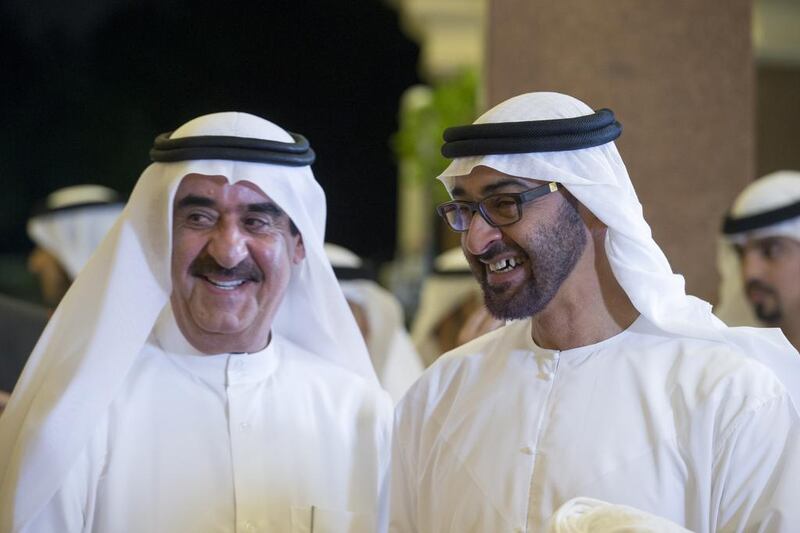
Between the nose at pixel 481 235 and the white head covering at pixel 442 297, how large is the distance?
14.8ft

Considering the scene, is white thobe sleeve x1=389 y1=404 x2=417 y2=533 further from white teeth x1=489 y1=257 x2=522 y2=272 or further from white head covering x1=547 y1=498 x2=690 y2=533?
white head covering x1=547 y1=498 x2=690 y2=533

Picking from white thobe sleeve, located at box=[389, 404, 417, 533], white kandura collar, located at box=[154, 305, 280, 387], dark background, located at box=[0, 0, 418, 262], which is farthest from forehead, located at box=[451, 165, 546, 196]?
dark background, located at box=[0, 0, 418, 262]

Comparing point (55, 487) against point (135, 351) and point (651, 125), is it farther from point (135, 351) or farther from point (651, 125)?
point (651, 125)

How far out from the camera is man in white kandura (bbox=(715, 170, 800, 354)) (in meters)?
5.34

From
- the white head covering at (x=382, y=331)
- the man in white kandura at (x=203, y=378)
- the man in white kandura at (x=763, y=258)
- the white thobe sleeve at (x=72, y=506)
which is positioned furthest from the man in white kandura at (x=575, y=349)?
the white head covering at (x=382, y=331)

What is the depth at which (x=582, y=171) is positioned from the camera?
2.99 meters

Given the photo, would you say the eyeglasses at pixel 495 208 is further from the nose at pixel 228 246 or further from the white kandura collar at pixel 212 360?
the white kandura collar at pixel 212 360

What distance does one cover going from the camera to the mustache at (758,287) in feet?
17.6

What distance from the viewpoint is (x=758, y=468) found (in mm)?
2686

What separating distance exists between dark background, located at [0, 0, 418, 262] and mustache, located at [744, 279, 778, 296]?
1212 centimetres

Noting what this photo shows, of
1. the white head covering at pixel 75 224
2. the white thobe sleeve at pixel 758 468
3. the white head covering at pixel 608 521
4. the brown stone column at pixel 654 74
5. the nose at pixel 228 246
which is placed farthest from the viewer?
the white head covering at pixel 75 224

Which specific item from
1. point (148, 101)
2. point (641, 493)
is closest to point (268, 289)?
point (641, 493)

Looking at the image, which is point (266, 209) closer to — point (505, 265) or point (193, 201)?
point (193, 201)

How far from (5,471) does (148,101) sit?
14062mm
